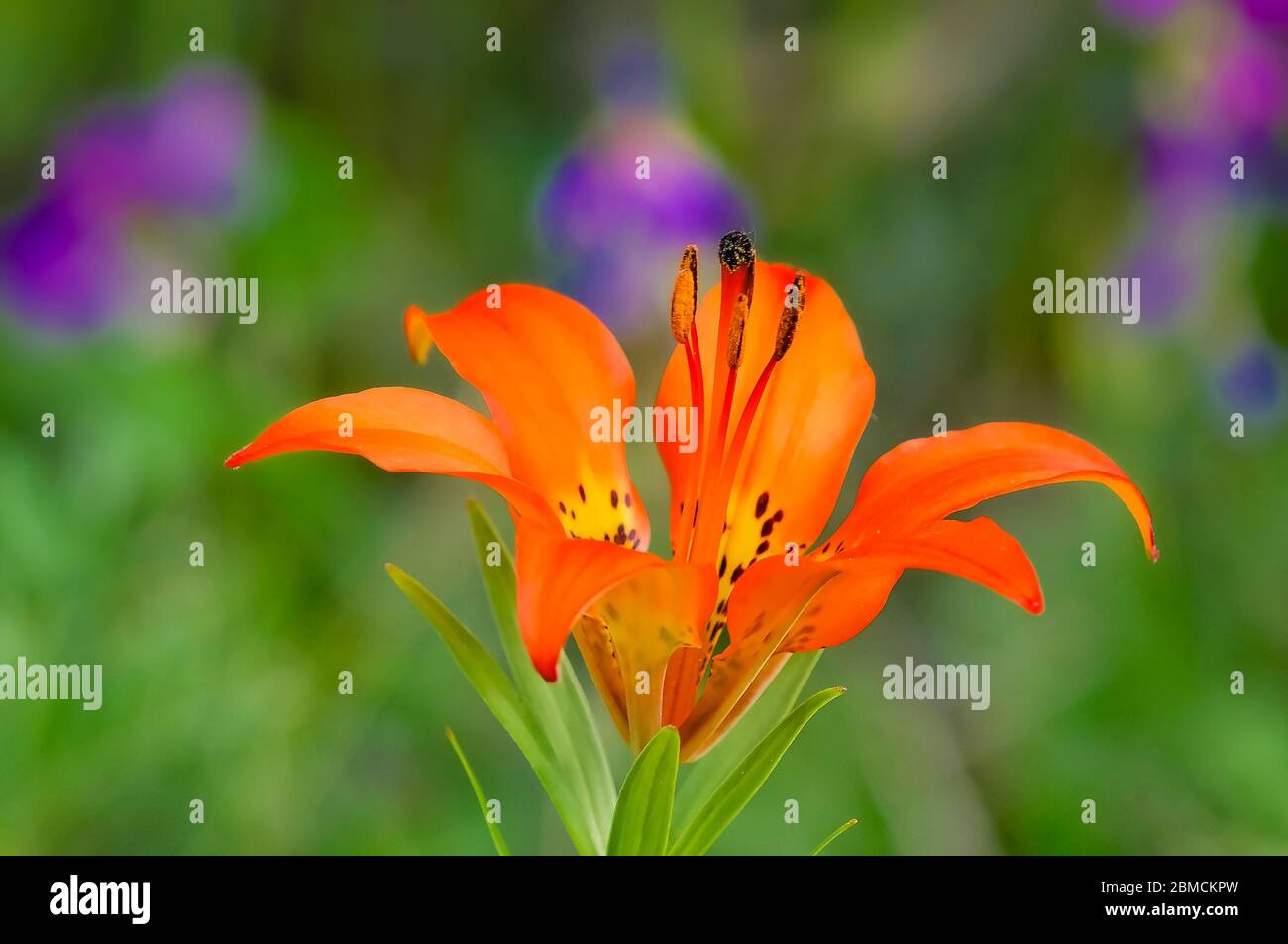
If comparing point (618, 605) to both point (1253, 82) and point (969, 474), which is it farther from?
point (1253, 82)

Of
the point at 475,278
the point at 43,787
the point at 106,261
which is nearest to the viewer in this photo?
the point at 43,787

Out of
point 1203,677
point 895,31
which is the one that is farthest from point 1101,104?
point 1203,677

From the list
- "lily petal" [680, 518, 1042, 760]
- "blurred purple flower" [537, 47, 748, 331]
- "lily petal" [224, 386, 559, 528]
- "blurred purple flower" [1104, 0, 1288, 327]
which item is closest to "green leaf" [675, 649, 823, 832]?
"lily petal" [680, 518, 1042, 760]

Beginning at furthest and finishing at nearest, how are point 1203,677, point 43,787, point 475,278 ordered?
point 475,278 → point 1203,677 → point 43,787

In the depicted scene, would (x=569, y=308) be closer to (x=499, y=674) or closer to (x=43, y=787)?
(x=499, y=674)

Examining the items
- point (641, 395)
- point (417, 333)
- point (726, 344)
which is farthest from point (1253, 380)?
point (417, 333)

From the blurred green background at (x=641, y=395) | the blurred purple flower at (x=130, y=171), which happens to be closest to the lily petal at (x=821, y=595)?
the blurred green background at (x=641, y=395)
